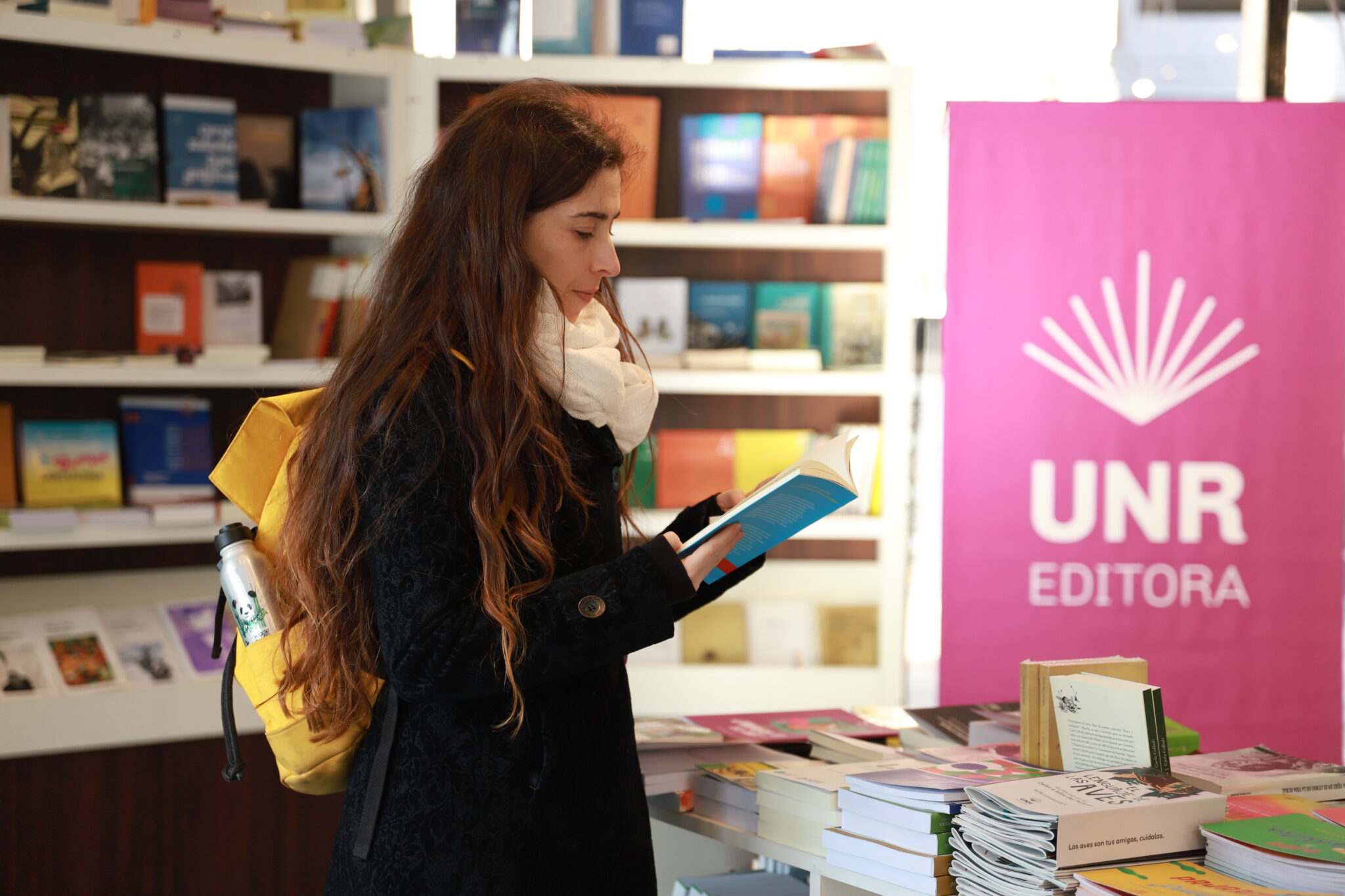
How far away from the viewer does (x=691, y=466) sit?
367 centimetres

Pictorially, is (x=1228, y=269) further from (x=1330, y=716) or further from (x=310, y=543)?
(x=310, y=543)

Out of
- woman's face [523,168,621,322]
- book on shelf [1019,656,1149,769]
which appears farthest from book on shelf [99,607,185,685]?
book on shelf [1019,656,1149,769]

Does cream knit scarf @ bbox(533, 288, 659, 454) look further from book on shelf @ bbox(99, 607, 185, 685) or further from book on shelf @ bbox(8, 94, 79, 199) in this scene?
book on shelf @ bbox(8, 94, 79, 199)

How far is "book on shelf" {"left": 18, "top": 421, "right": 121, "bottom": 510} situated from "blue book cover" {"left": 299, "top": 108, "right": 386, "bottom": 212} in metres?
0.85

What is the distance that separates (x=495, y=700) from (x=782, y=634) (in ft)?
7.95

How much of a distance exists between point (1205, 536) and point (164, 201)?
2795mm

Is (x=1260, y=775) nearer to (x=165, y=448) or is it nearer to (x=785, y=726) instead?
(x=785, y=726)

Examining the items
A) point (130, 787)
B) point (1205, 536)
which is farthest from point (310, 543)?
point (1205, 536)

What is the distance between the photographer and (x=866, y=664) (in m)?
3.66

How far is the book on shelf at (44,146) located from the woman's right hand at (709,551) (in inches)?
94.2

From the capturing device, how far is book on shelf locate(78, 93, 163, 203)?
3.09 m

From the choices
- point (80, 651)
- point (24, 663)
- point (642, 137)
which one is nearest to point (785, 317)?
point (642, 137)

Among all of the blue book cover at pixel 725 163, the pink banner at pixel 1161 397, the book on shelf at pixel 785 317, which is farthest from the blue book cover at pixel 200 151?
the pink banner at pixel 1161 397

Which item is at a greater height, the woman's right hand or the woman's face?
the woman's face
